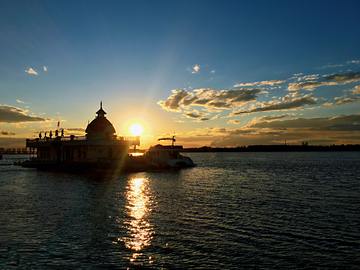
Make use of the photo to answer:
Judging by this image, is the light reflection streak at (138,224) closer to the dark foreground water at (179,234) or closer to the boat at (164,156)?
the dark foreground water at (179,234)

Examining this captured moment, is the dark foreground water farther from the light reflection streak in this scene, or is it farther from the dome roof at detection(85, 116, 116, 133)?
the dome roof at detection(85, 116, 116, 133)

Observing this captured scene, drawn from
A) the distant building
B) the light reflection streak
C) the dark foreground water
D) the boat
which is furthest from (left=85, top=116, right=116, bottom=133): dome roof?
the light reflection streak

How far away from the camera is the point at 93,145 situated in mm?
61969

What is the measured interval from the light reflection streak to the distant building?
1482 inches

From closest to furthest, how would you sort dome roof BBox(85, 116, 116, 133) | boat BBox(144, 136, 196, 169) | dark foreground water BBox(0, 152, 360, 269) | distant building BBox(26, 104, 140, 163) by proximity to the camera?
dark foreground water BBox(0, 152, 360, 269), distant building BBox(26, 104, 140, 163), dome roof BBox(85, 116, 116, 133), boat BBox(144, 136, 196, 169)

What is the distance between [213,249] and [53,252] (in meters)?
7.62

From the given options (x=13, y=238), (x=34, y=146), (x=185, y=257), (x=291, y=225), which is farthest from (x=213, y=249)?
(x=34, y=146)

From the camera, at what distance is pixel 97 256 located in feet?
38.0

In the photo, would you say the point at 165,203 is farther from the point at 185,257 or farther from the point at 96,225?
the point at 185,257

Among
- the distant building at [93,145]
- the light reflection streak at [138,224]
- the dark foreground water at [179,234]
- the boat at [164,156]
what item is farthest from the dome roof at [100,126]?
the light reflection streak at [138,224]

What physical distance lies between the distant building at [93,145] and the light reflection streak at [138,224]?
37639 millimetres

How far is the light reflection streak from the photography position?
13.2m

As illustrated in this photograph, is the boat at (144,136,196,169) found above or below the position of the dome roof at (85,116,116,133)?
below

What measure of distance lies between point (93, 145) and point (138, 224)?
49139 millimetres
